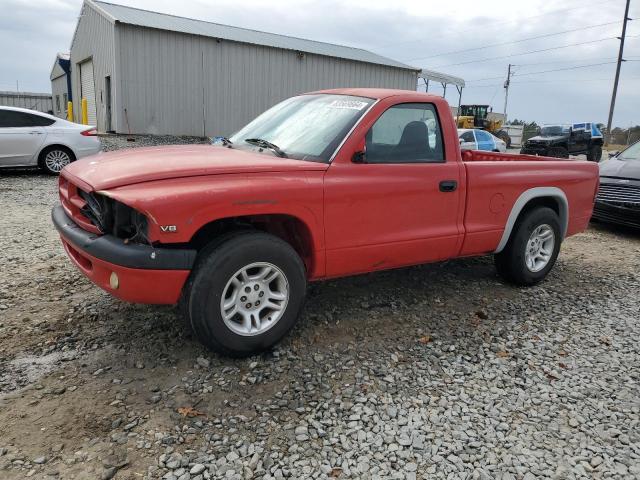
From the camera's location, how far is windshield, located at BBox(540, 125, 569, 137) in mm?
23303

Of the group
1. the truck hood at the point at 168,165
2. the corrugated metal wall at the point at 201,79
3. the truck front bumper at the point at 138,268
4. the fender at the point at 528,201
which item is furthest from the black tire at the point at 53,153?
the fender at the point at 528,201

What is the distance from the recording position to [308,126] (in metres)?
3.93

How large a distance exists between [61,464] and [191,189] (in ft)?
5.02

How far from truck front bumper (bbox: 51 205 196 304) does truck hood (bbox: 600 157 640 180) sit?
739 centimetres

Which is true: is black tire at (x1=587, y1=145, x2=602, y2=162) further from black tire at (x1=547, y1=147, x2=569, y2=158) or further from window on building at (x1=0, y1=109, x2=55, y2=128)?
window on building at (x1=0, y1=109, x2=55, y2=128)

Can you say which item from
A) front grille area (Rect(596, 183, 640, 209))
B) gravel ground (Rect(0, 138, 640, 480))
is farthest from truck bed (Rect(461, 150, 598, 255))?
front grille area (Rect(596, 183, 640, 209))

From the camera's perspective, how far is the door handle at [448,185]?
13.3 ft

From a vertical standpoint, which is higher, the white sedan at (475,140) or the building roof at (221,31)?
the building roof at (221,31)

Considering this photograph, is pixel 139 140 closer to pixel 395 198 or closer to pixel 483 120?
pixel 395 198

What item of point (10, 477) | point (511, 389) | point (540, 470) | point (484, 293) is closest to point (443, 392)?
point (511, 389)

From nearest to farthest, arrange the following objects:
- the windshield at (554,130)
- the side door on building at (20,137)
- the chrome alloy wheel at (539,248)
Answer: the chrome alloy wheel at (539,248), the side door on building at (20,137), the windshield at (554,130)

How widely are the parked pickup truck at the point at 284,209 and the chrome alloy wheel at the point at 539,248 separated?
6.6 inches

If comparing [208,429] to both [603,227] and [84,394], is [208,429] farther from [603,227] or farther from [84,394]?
[603,227]

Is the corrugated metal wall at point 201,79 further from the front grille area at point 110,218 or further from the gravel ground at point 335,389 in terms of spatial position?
the front grille area at point 110,218
